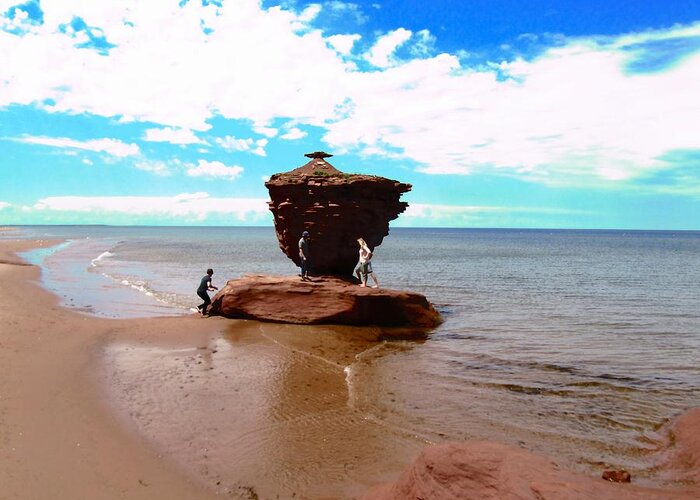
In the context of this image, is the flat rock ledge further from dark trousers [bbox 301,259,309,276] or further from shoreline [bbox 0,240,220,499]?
shoreline [bbox 0,240,220,499]

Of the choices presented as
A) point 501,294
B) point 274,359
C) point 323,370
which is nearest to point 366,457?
point 323,370

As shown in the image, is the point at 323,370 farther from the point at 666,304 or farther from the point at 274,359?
the point at 666,304

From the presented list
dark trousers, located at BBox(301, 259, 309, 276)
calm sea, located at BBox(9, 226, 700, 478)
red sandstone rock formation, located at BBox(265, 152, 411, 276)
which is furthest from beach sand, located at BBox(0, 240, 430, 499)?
red sandstone rock formation, located at BBox(265, 152, 411, 276)

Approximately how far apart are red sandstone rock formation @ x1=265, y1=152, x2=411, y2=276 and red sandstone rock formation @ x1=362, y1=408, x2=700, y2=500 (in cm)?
1510

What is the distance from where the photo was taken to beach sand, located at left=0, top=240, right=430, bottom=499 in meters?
6.66

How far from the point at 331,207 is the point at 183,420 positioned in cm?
1237

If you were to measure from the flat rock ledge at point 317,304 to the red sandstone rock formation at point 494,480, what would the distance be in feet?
39.3

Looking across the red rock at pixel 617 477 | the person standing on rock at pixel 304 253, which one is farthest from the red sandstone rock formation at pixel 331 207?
the red rock at pixel 617 477

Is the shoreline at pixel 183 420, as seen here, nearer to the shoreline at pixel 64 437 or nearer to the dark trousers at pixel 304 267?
the shoreline at pixel 64 437

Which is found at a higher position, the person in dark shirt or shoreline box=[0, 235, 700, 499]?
the person in dark shirt

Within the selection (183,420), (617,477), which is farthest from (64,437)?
(617,477)

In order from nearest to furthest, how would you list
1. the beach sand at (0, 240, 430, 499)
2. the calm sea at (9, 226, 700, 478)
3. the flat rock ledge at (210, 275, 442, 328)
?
the beach sand at (0, 240, 430, 499)
the calm sea at (9, 226, 700, 478)
the flat rock ledge at (210, 275, 442, 328)

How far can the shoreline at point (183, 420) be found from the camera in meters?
6.66

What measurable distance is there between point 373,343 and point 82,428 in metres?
9.01
